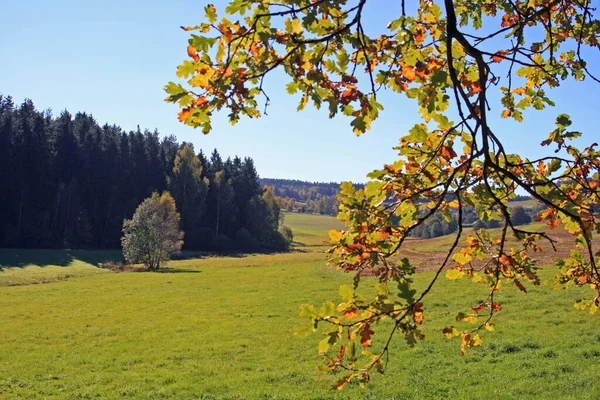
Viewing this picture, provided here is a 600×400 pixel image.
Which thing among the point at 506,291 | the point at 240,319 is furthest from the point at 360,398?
the point at 506,291

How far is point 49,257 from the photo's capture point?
53750mm

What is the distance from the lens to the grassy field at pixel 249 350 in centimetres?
1098

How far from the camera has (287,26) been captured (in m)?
2.95

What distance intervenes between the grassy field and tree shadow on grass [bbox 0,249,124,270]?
23791 mm

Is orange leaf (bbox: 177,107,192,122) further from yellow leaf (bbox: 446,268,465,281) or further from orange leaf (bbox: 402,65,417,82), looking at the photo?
yellow leaf (bbox: 446,268,465,281)

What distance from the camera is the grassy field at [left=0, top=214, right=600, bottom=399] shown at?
10984mm

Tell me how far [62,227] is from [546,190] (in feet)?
243

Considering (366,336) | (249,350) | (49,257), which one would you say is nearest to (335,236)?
(366,336)

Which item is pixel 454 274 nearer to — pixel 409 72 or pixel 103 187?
pixel 409 72

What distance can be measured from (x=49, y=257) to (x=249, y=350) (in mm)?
47847

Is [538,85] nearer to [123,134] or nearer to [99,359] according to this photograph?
[99,359]

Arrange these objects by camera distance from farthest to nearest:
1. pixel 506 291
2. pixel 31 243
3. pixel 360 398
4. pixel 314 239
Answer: pixel 314 239 < pixel 31 243 < pixel 506 291 < pixel 360 398

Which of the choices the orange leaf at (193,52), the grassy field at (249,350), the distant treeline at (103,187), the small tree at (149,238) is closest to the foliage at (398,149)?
the orange leaf at (193,52)

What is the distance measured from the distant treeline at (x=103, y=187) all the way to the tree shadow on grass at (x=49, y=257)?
7.88m
